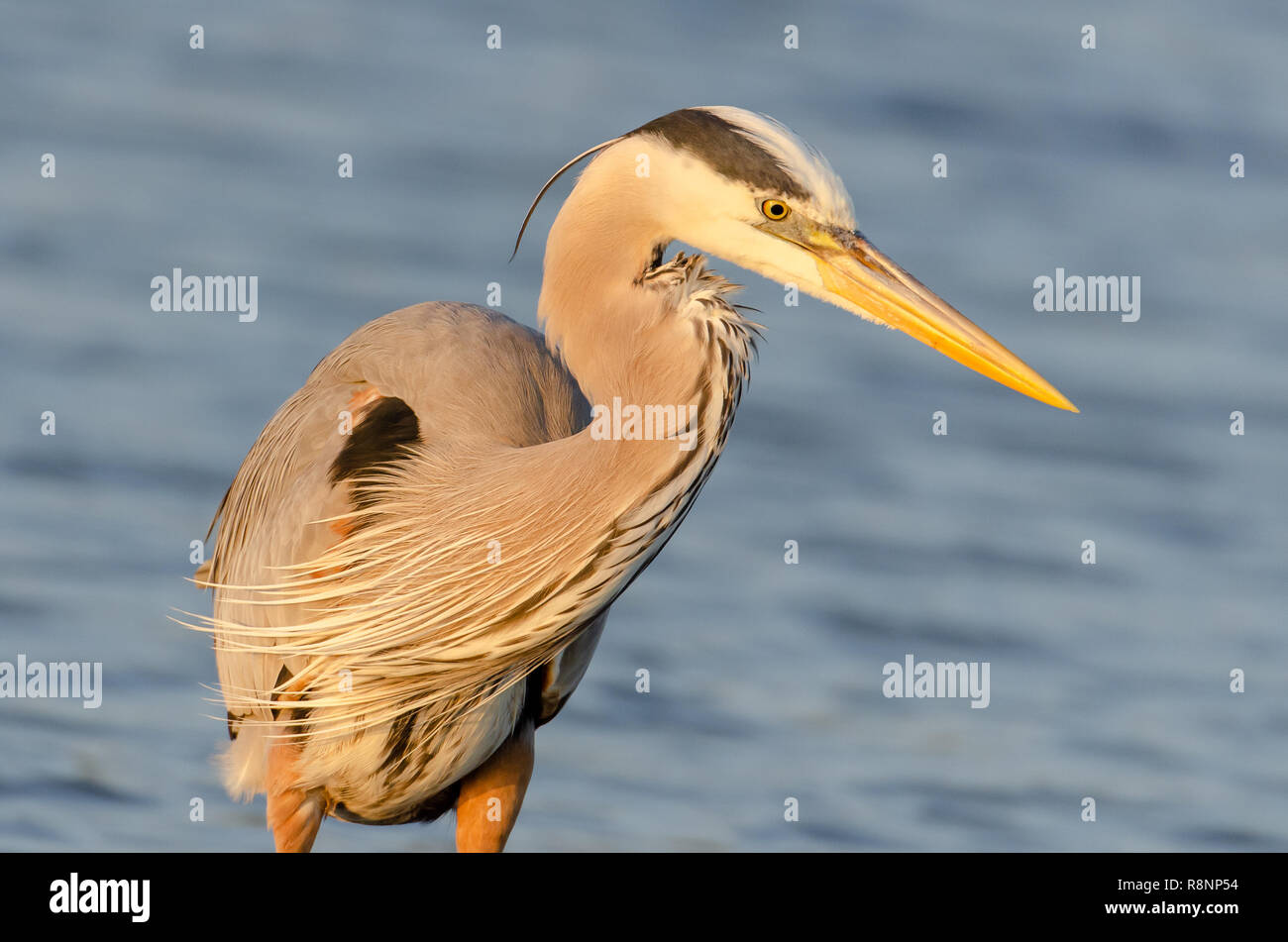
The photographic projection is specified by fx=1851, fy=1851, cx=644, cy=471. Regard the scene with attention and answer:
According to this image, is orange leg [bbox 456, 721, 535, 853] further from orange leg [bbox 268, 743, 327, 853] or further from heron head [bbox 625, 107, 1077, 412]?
heron head [bbox 625, 107, 1077, 412]

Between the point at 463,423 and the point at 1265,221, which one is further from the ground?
the point at 1265,221

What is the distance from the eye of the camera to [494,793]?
16.5 feet

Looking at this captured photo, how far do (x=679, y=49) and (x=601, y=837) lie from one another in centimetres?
618

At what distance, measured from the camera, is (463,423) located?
4.51m

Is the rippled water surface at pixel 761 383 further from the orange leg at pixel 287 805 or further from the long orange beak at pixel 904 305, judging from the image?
the long orange beak at pixel 904 305

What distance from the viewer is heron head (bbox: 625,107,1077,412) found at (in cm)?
371

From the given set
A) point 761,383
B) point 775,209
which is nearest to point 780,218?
point 775,209

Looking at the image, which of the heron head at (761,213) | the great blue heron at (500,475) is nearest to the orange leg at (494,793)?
the great blue heron at (500,475)

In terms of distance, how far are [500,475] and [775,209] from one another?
0.89m

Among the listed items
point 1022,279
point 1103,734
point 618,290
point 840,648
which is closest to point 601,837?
point 840,648

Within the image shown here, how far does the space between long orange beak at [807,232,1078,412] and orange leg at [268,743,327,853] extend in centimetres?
193

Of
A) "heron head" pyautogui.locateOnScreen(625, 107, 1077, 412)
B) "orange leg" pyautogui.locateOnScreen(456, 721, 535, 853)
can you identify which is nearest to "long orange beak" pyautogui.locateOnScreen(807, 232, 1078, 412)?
"heron head" pyautogui.locateOnScreen(625, 107, 1077, 412)

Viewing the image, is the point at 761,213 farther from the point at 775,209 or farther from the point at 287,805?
the point at 287,805

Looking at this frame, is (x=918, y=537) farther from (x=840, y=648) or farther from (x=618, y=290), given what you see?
(x=618, y=290)
